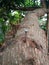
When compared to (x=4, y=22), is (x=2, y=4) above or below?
above

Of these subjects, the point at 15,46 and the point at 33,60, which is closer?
the point at 33,60

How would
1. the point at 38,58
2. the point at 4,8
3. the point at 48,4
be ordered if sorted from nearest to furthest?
1. the point at 38,58
2. the point at 48,4
3. the point at 4,8

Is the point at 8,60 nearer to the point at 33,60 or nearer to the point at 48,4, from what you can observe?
the point at 33,60

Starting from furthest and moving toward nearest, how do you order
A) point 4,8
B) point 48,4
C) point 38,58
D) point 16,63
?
1. point 4,8
2. point 48,4
3. point 38,58
4. point 16,63

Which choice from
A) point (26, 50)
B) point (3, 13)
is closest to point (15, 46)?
point (26, 50)

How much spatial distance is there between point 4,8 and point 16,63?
3212 mm

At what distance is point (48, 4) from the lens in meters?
3.84

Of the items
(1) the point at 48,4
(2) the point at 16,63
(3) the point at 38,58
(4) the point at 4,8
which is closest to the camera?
(2) the point at 16,63

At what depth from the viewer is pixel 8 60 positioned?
Answer: 1.29m

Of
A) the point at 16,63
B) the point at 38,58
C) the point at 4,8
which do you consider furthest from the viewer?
the point at 4,8

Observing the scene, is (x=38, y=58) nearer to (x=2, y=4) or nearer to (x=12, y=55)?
(x=12, y=55)

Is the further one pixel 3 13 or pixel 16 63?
pixel 3 13

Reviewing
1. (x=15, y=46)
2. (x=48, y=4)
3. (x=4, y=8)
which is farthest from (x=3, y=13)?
(x=15, y=46)

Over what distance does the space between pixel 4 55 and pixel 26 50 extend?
175 millimetres
